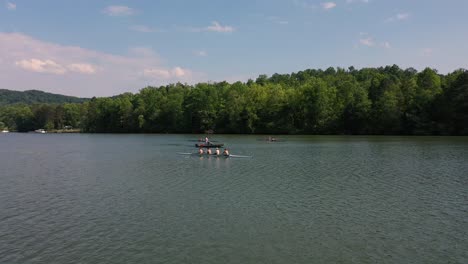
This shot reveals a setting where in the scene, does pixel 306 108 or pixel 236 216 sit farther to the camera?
pixel 306 108

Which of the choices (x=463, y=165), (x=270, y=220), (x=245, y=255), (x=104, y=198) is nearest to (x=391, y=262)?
(x=245, y=255)

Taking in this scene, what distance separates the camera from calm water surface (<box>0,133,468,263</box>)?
45.1 ft

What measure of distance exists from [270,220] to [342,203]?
5271mm

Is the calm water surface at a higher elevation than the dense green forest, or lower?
lower

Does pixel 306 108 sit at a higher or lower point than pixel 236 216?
higher

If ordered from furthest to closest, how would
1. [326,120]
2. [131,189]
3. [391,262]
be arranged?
[326,120]
[131,189]
[391,262]

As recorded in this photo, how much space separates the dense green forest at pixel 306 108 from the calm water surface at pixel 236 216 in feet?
207

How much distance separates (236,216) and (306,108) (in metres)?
95.3

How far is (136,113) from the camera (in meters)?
148

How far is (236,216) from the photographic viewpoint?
61.5ft

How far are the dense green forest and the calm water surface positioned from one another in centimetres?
6312

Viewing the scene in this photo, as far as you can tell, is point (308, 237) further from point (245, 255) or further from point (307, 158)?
point (307, 158)

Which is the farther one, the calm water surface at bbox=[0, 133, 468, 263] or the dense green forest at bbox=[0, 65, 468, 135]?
the dense green forest at bbox=[0, 65, 468, 135]

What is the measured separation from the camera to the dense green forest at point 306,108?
300 feet
